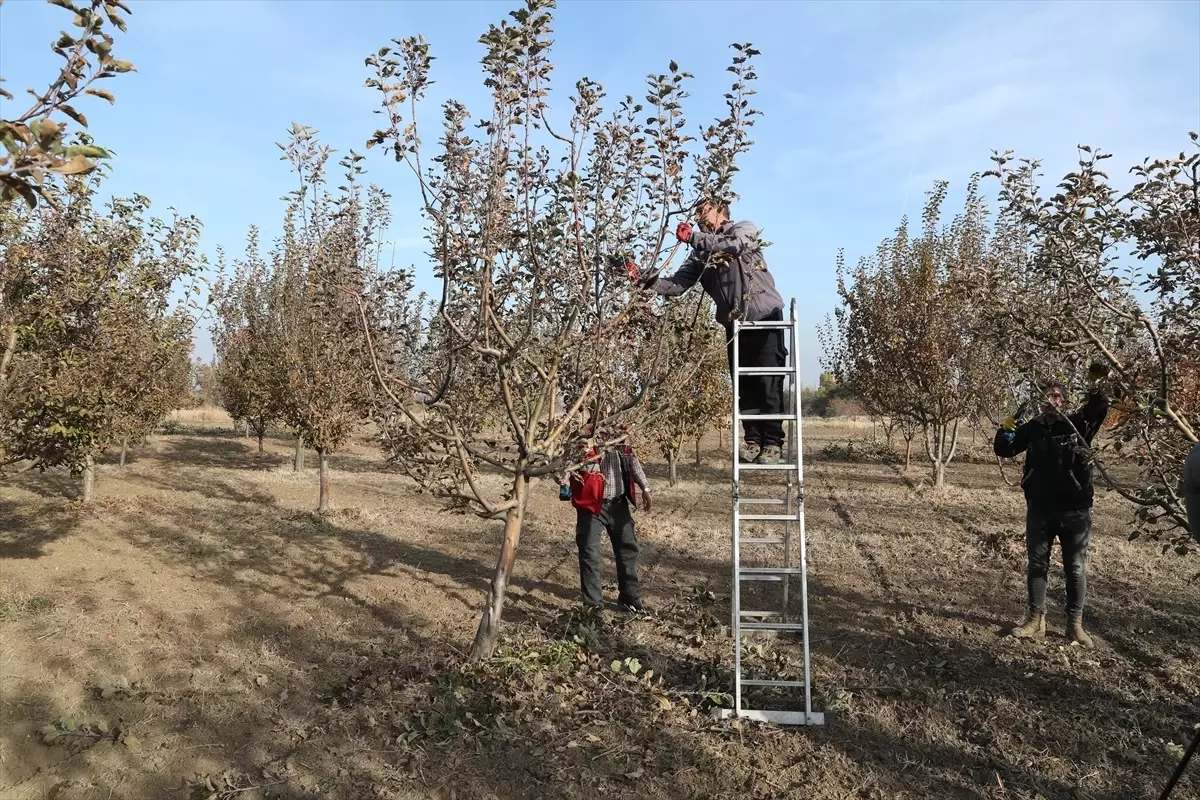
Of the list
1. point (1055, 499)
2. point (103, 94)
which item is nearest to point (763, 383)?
point (1055, 499)

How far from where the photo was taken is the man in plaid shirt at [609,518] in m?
6.64

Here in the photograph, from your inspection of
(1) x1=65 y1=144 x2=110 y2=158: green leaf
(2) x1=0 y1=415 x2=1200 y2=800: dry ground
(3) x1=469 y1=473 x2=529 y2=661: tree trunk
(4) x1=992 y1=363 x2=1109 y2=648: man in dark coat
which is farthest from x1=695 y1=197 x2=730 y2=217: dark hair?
(1) x1=65 y1=144 x2=110 y2=158: green leaf

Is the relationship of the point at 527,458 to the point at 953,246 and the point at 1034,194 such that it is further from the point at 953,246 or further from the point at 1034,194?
the point at 953,246

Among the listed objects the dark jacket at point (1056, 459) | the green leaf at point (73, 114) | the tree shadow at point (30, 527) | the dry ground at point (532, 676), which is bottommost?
the dry ground at point (532, 676)

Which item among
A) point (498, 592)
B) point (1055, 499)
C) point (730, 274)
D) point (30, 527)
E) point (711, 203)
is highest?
point (711, 203)

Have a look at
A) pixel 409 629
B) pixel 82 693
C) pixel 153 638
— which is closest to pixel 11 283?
pixel 153 638

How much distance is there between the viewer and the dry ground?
4.07 metres

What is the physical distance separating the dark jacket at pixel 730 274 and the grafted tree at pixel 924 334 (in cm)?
851

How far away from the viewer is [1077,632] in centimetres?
603

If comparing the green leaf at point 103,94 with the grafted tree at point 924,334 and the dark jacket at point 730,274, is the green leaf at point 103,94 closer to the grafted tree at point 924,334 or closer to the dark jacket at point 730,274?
the dark jacket at point 730,274

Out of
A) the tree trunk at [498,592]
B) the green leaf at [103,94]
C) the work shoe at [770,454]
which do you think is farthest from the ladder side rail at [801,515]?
the green leaf at [103,94]

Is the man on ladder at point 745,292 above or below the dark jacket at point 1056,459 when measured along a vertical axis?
above

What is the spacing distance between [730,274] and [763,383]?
0.85 m

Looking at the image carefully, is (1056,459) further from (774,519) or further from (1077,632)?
(774,519)
